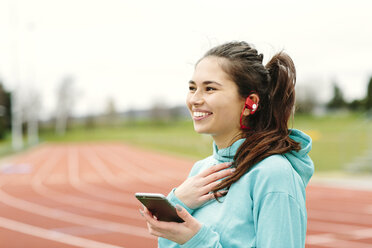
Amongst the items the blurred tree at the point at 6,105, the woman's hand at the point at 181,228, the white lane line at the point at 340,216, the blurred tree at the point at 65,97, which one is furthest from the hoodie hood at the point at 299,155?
the blurred tree at the point at 65,97

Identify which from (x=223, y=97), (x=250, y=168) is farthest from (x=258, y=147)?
(x=223, y=97)

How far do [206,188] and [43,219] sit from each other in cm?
805

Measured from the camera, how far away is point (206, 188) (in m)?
1.69

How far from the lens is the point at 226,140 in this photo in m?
1.76

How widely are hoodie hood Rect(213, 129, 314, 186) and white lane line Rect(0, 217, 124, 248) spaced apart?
5.43 metres

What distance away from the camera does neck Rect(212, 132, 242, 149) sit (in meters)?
1.73

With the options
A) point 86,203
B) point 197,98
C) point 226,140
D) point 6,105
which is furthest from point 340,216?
point 6,105

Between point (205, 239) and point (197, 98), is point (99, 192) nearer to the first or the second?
point (197, 98)

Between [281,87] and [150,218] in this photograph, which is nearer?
[150,218]

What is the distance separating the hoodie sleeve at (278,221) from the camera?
1.40 metres

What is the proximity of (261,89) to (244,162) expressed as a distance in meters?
0.31

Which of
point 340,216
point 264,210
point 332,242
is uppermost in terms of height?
point 264,210

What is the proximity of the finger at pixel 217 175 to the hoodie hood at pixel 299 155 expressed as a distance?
0.08m

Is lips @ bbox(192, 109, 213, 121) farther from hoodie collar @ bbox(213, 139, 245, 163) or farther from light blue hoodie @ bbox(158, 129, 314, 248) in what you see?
light blue hoodie @ bbox(158, 129, 314, 248)
